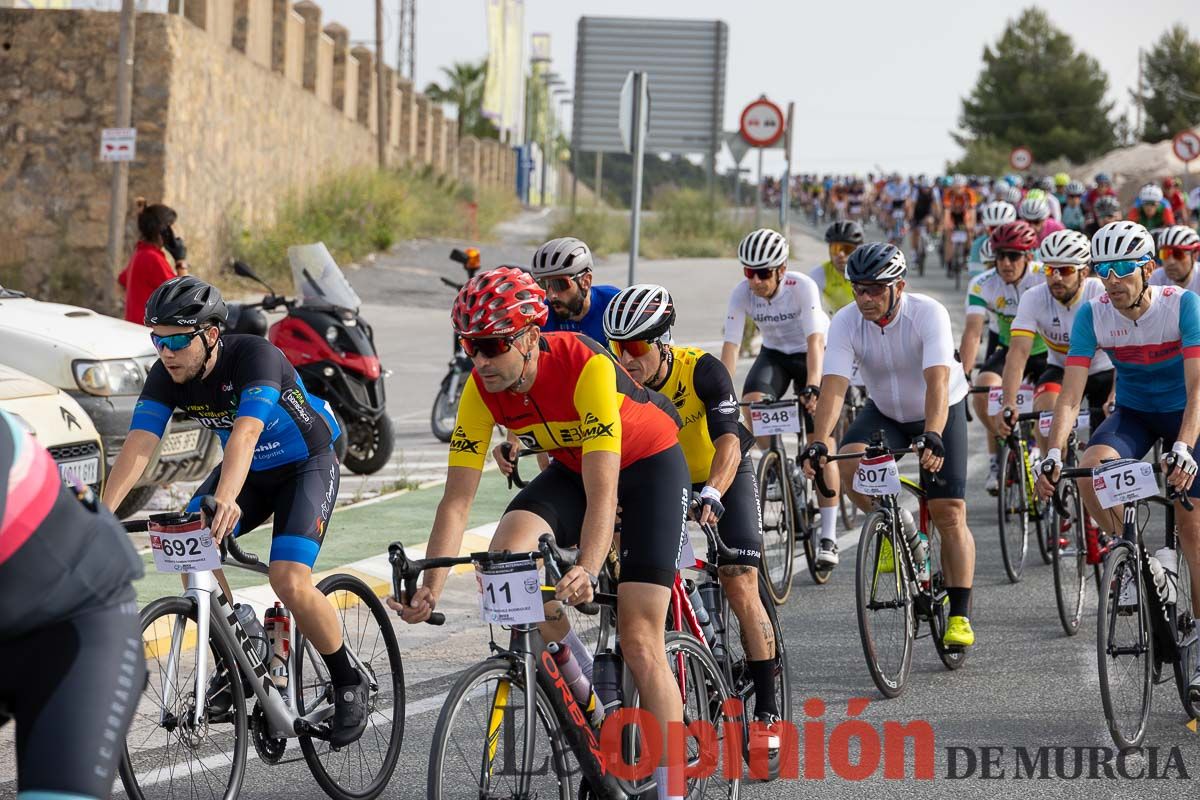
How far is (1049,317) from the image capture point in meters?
10.4

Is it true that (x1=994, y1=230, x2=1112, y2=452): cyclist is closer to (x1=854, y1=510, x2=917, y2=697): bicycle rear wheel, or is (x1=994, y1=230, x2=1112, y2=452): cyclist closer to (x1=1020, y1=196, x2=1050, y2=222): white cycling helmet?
(x1=854, y1=510, x2=917, y2=697): bicycle rear wheel

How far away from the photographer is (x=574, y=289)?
7902 millimetres

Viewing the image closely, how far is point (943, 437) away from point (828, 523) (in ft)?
6.23

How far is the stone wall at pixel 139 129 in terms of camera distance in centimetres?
2478

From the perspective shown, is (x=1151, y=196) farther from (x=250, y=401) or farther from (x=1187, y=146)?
(x=250, y=401)

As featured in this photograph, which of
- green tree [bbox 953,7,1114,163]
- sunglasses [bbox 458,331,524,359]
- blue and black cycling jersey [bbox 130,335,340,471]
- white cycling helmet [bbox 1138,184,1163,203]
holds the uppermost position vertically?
green tree [bbox 953,7,1114,163]

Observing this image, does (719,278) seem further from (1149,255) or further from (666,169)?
(666,169)

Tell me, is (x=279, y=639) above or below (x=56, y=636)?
below

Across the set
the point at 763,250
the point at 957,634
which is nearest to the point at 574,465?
the point at 957,634

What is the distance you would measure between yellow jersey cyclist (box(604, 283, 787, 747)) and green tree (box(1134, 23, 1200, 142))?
329 ft

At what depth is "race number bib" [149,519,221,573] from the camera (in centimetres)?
526

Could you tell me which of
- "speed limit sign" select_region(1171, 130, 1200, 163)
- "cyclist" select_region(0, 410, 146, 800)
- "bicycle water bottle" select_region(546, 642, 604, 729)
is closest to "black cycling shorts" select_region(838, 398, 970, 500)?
"bicycle water bottle" select_region(546, 642, 604, 729)

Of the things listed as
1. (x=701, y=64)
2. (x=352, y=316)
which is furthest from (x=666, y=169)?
(x=352, y=316)

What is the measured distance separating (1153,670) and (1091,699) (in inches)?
23.5
